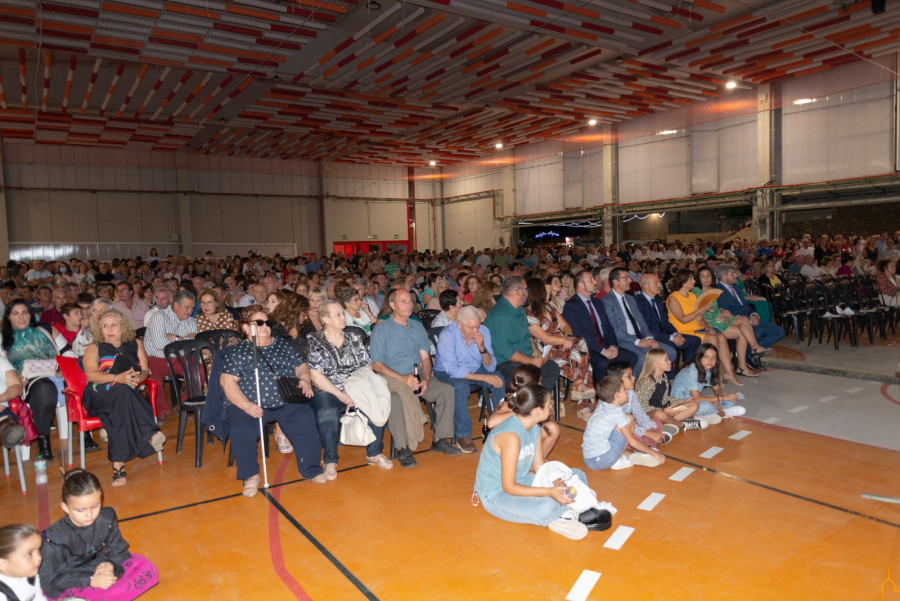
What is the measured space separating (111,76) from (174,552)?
38.1 ft

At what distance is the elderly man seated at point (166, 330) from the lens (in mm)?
5270

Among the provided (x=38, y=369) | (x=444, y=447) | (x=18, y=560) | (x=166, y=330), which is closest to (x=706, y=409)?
(x=444, y=447)

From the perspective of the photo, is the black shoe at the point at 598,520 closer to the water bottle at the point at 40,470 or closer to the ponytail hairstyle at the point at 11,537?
the ponytail hairstyle at the point at 11,537

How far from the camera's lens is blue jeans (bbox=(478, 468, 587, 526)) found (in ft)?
10.0

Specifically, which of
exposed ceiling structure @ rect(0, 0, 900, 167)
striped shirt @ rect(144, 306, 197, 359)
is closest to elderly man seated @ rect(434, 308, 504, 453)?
striped shirt @ rect(144, 306, 197, 359)

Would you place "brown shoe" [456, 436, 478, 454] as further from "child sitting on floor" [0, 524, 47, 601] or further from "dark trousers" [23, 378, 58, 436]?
"dark trousers" [23, 378, 58, 436]

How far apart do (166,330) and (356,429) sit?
2.59 meters

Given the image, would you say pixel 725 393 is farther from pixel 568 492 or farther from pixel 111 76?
pixel 111 76

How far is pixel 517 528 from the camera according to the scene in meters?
3.11

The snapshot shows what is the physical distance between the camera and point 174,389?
208 inches

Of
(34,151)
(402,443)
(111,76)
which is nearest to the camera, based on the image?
(402,443)

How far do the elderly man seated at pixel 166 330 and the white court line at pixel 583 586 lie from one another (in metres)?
4.07

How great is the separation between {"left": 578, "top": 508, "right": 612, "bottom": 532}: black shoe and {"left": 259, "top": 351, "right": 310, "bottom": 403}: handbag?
2.01 metres

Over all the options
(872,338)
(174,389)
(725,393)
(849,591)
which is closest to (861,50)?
(872,338)
